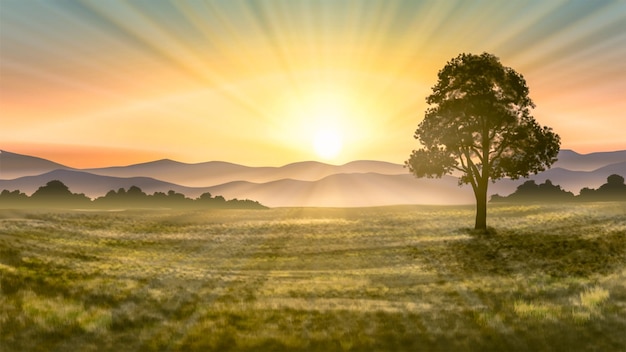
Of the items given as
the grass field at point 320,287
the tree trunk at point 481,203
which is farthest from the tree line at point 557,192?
the tree trunk at point 481,203

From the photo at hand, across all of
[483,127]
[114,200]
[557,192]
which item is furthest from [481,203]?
[114,200]

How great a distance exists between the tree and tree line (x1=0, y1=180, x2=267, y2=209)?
177 ft

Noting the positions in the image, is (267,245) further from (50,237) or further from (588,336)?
(588,336)

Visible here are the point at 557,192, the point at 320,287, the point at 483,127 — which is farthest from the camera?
the point at 557,192

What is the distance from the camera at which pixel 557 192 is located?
322ft

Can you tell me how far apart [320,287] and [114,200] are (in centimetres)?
8598

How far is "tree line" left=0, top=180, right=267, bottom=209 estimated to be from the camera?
93688 mm

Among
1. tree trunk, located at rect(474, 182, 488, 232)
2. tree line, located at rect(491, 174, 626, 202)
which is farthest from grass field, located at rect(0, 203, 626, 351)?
tree line, located at rect(491, 174, 626, 202)

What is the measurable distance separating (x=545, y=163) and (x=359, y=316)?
34954mm

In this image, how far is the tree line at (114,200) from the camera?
93688 millimetres

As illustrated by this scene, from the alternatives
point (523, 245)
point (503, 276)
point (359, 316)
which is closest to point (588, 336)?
point (359, 316)

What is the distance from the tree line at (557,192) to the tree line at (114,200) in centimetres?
4552

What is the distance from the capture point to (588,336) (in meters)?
14.3

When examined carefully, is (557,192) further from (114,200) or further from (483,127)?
(114,200)
